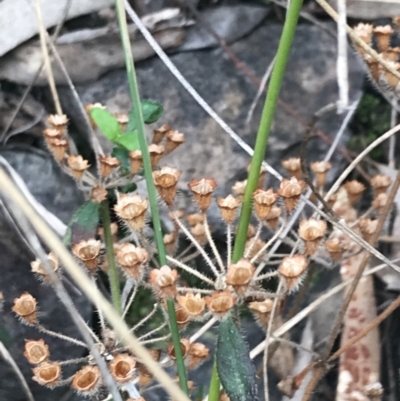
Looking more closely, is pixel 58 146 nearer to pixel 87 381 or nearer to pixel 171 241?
pixel 171 241

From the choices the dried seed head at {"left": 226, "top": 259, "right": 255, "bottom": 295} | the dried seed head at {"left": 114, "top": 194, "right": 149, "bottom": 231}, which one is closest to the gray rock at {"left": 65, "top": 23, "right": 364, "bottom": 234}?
the dried seed head at {"left": 114, "top": 194, "right": 149, "bottom": 231}

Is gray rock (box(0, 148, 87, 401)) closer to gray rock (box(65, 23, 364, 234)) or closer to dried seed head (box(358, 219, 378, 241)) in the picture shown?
gray rock (box(65, 23, 364, 234))

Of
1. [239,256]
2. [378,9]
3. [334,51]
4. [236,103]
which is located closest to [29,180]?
[236,103]

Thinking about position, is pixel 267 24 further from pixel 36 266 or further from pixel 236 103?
pixel 36 266

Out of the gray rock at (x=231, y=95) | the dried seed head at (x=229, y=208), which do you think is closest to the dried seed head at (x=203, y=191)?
the dried seed head at (x=229, y=208)

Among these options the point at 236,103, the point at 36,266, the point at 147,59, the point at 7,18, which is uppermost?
the point at 7,18

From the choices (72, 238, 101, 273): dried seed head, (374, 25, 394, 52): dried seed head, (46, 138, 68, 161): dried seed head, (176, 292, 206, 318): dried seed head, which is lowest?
(176, 292, 206, 318): dried seed head

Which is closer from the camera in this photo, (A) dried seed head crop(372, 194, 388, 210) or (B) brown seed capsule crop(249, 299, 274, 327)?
(B) brown seed capsule crop(249, 299, 274, 327)
